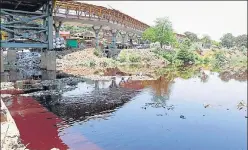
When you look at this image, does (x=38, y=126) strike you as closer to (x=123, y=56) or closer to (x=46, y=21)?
(x=46, y=21)

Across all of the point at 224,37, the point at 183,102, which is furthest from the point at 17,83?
the point at 224,37

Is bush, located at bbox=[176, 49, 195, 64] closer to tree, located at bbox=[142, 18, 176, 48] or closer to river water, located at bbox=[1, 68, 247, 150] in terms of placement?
tree, located at bbox=[142, 18, 176, 48]

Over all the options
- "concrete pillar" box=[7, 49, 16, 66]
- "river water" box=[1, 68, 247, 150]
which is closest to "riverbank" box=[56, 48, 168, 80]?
"concrete pillar" box=[7, 49, 16, 66]

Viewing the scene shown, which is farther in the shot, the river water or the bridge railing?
the bridge railing

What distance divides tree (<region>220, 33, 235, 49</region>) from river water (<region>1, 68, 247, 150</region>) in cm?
10648

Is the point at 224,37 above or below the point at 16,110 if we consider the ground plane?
above

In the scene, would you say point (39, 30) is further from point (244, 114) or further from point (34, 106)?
point (244, 114)

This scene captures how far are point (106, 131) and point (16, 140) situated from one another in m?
5.02

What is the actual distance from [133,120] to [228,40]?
120500 millimetres

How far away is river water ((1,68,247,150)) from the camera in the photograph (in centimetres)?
1434

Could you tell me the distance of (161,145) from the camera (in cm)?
1416

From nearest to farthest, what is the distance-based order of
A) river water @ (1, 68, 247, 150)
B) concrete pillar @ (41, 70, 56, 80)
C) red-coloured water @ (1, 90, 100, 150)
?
red-coloured water @ (1, 90, 100, 150) → river water @ (1, 68, 247, 150) → concrete pillar @ (41, 70, 56, 80)

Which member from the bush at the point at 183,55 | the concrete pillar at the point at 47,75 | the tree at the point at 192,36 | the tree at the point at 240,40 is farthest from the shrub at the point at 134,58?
the tree at the point at 192,36

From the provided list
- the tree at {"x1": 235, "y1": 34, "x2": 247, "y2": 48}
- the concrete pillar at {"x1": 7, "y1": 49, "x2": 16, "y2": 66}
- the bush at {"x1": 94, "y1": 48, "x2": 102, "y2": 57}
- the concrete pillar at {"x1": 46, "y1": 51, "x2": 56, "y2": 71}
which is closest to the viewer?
the concrete pillar at {"x1": 46, "y1": 51, "x2": 56, "y2": 71}
